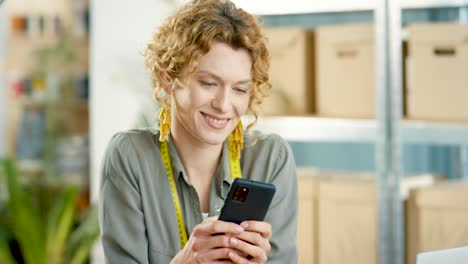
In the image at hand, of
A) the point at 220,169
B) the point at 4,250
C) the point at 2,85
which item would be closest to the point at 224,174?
the point at 220,169

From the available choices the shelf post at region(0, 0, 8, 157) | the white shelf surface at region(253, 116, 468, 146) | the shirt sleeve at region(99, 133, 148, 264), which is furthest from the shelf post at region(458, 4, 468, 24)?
the shelf post at region(0, 0, 8, 157)

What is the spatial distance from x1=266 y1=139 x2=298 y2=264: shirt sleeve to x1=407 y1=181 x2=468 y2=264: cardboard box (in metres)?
1.03

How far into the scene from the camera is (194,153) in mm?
1552

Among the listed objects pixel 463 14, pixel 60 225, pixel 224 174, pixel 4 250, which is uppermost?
pixel 463 14

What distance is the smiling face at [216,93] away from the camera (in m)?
1.43

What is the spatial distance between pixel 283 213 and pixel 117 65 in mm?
2143

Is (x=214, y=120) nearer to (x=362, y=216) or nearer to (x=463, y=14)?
(x=362, y=216)

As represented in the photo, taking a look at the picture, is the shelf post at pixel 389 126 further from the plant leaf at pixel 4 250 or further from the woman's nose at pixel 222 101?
the plant leaf at pixel 4 250

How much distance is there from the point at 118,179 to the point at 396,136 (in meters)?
1.34

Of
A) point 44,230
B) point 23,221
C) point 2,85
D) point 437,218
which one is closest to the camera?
point 437,218

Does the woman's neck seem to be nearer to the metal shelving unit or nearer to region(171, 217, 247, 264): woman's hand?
region(171, 217, 247, 264): woman's hand

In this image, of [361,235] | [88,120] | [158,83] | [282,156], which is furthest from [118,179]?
[88,120]

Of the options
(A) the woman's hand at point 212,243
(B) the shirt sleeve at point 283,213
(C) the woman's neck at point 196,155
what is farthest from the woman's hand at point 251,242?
(C) the woman's neck at point 196,155

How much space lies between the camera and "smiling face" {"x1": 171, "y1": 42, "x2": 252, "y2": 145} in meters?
1.43
